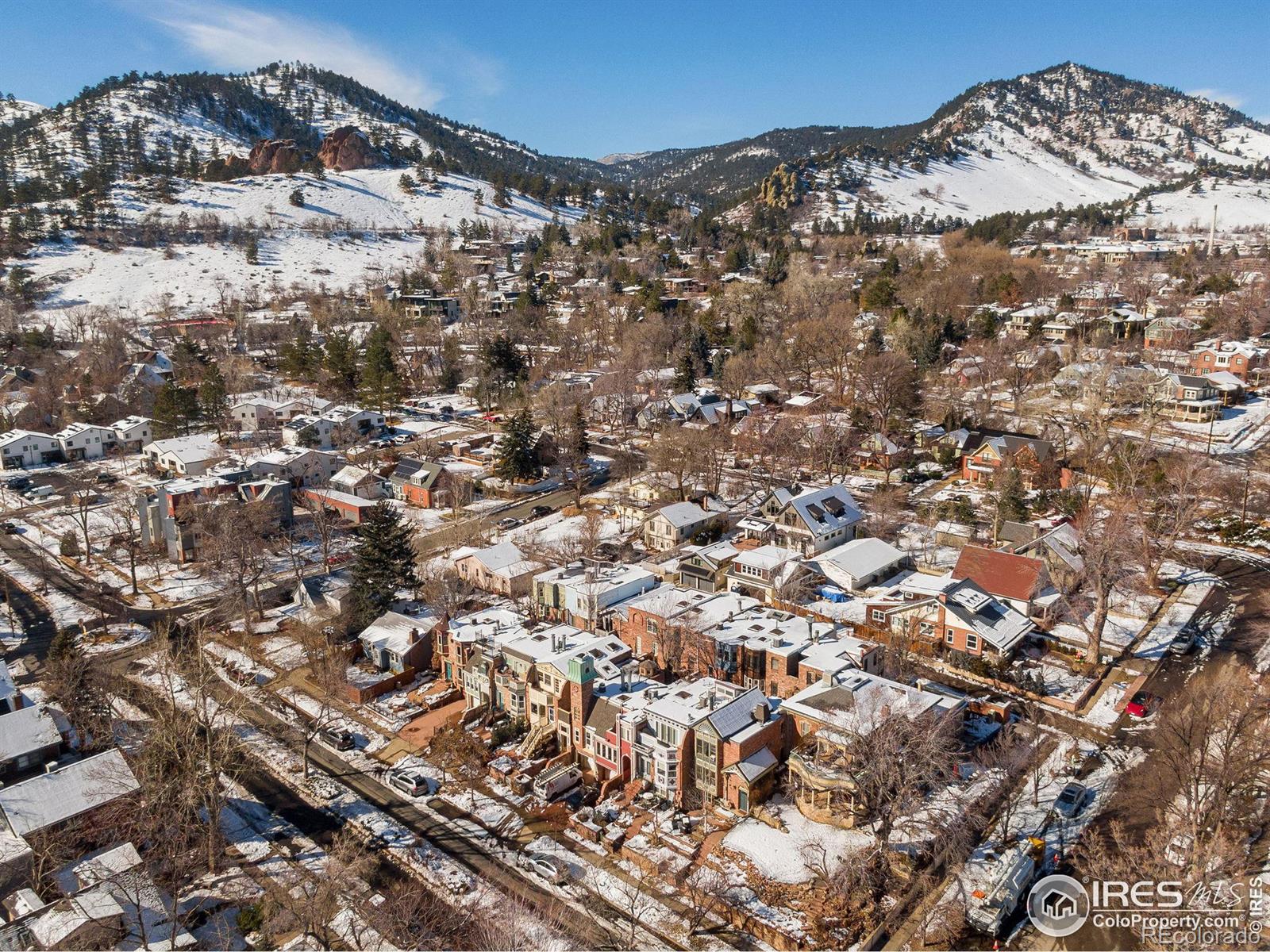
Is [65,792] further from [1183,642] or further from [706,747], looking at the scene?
[1183,642]

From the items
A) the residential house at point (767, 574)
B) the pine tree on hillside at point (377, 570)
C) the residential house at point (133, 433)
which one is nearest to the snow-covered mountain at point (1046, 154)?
the residential house at point (133, 433)

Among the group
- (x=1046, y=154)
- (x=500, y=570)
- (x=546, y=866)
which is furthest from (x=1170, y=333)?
(x=1046, y=154)

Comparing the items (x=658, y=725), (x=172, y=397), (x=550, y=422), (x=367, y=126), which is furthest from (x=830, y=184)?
(x=658, y=725)

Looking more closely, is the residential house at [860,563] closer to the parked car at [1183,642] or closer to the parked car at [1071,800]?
the parked car at [1183,642]

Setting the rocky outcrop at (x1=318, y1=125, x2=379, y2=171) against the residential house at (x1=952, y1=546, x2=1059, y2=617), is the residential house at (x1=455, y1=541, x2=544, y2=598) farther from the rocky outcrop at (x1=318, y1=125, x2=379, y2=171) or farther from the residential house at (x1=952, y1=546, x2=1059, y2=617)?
the rocky outcrop at (x1=318, y1=125, x2=379, y2=171)

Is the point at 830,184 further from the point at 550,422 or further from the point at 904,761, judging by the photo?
the point at 904,761

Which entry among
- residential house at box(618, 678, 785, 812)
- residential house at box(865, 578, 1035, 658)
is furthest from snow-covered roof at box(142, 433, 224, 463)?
residential house at box(865, 578, 1035, 658)
